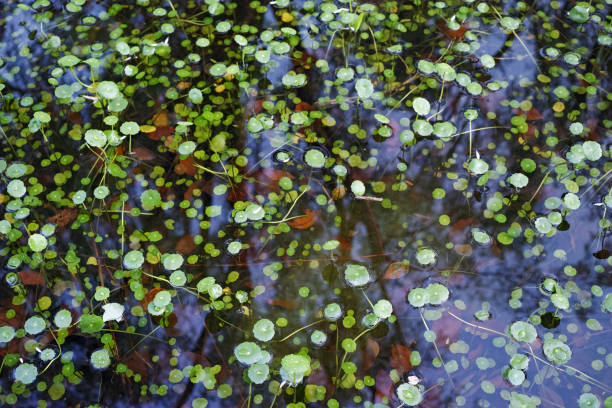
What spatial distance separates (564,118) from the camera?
8.27ft

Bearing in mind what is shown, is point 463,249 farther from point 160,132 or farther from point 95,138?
point 95,138

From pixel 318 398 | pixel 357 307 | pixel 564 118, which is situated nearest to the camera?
pixel 318 398

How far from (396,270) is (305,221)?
1.47 feet

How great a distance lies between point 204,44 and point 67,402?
1.94m

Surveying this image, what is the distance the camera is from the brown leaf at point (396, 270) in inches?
81.0

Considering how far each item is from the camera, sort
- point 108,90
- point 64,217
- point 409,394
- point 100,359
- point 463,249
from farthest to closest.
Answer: point 108,90 < point 64,217 < point 463,249 < point 100,359 < point 409,394

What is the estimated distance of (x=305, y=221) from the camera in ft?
7.27

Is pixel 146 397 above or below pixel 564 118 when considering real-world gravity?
below

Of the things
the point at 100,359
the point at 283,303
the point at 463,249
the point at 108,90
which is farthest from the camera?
the point at 108,90

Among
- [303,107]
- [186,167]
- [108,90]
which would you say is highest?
[108,90]

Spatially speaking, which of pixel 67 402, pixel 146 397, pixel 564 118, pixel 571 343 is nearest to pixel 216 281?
pixel 146 397

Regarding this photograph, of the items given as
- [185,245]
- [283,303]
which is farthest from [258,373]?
[185,245]

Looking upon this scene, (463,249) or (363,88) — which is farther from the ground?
(363,88)

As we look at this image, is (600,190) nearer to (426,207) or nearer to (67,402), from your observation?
(426,207)
